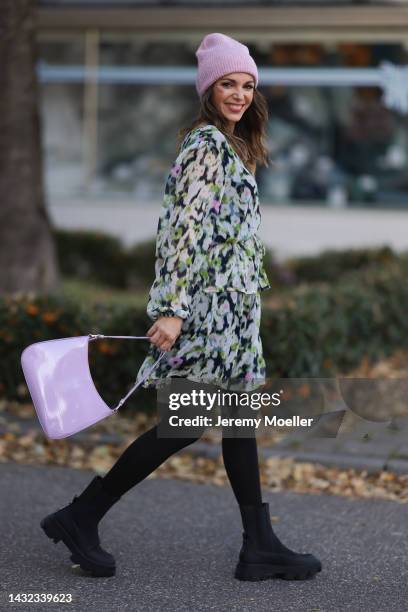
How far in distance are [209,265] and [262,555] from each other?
1.07 metres

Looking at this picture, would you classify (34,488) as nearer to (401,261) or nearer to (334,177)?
(401,261)

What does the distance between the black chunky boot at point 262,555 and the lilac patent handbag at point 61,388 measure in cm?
68

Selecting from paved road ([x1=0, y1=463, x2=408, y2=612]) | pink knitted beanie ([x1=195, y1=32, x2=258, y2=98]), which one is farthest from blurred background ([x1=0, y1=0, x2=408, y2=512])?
pink knitted beanie ([x1=195, y1=32, x2=258, y2=98])

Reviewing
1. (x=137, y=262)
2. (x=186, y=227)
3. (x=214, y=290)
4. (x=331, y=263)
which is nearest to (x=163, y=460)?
(x=214, y=290)

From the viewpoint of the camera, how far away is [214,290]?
11.7 feet

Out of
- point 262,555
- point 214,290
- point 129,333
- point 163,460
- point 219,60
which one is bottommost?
point 262,555

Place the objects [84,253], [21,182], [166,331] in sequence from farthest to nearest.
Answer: [84,253]
[21,182]
[166,331]

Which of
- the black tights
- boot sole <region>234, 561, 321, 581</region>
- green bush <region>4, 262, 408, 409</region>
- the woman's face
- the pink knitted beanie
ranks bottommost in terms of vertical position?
boot sole <region>234, 561, 321, 581</region>

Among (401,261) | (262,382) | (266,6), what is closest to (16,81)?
(401,261)

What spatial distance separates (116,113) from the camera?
1296 centimetres

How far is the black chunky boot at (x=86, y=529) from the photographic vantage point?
12.4 ft

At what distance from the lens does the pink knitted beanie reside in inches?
144

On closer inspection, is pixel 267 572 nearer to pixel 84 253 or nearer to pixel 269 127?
pixel 84 253

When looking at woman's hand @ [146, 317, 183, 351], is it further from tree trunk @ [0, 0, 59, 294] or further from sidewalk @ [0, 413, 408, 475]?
tree trunk @ [0, 0, 59, 294]
